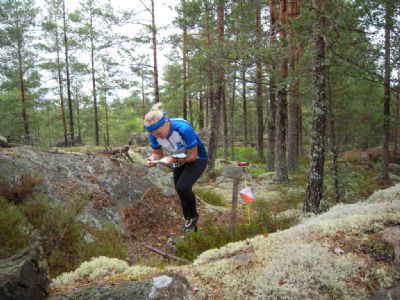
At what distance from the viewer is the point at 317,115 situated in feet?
20.1

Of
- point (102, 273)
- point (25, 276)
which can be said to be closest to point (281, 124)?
point (102, 273)

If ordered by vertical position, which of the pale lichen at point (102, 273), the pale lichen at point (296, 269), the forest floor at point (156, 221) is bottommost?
the forest floor at point (156, 221)

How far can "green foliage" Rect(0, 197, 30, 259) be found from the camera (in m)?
3.96

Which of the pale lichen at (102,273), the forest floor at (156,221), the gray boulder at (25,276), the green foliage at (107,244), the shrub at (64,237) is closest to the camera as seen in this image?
the gray boulder at (25,276)

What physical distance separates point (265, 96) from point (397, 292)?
56.7 ft

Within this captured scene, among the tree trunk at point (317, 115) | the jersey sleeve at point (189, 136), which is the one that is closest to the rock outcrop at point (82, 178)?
the jersey sleeve at point (189, 136)

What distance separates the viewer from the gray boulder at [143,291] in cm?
240

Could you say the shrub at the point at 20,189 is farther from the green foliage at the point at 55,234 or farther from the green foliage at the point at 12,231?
the green foliage at the point at 12,231

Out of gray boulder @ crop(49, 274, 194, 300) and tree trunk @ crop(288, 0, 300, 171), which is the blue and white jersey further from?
tree trunk @ crop(288, 0, 300, 171)

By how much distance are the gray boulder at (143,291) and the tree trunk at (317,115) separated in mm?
4495

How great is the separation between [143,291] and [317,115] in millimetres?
4850

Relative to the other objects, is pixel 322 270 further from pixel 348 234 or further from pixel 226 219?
pixel 226 219

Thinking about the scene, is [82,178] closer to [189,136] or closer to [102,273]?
[189,136]

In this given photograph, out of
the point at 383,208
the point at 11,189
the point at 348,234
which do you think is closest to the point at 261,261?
the point at 348,234
